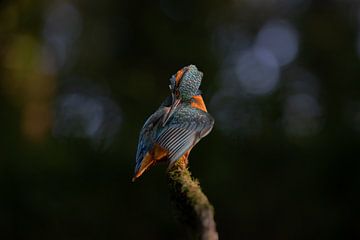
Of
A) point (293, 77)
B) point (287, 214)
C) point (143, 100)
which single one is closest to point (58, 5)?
point (143, 100)

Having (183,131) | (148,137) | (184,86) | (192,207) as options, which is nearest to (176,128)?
(183,131)

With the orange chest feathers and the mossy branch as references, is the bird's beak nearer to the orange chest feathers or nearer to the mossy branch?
the orange chest feathers

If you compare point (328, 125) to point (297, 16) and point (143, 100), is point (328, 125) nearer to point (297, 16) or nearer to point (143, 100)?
point (143, 100)

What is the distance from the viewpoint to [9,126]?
11094mm

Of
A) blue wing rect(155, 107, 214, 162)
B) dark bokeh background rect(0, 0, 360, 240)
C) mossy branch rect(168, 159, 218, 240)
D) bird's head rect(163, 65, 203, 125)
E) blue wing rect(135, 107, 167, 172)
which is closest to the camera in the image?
mossy branch rect(168, 159, 218, 240)

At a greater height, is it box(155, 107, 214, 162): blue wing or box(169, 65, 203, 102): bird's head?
box(169, 65, 203, 102): bird's head

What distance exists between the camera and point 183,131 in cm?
386

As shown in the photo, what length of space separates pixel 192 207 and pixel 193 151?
319 inches

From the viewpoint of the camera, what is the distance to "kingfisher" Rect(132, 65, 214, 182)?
3692 mm

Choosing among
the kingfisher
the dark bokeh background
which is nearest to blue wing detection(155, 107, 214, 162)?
the kingfisher

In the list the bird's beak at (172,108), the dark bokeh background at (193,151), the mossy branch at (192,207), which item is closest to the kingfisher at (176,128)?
the bird's beak at (172,108)

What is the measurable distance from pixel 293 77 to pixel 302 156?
111 inches

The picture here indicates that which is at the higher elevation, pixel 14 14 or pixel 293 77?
pixel 14 14

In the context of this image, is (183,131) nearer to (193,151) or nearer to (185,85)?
(185,85)
